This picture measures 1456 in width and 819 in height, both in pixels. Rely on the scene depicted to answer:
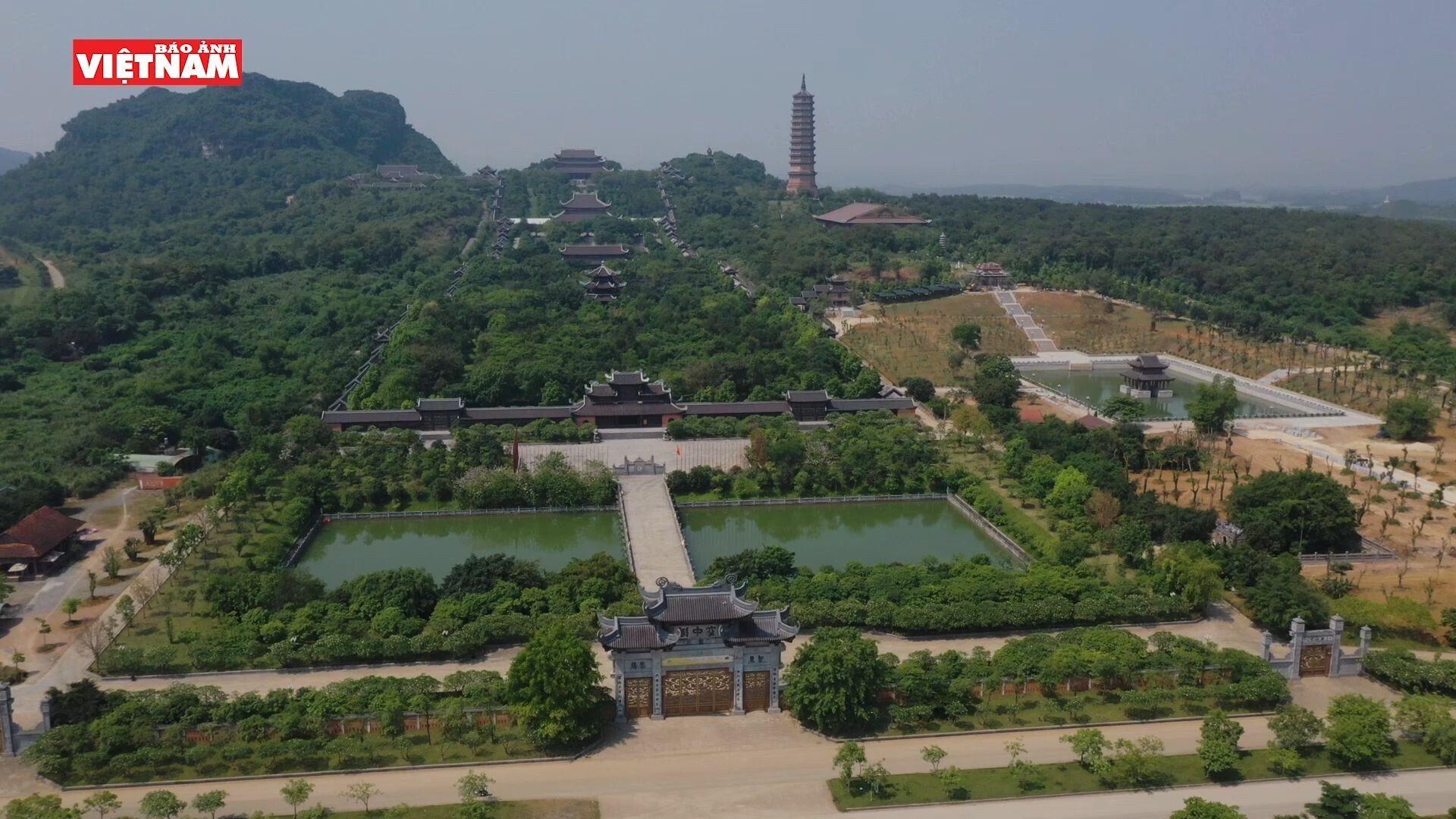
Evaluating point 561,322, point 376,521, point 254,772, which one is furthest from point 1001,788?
point 561,322

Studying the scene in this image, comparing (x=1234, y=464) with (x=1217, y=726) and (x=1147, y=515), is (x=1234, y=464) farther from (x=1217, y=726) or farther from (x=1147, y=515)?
(x=1217, y=726)

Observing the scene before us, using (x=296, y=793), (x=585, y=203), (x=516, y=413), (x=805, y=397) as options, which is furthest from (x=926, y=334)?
(x=296, y=793)

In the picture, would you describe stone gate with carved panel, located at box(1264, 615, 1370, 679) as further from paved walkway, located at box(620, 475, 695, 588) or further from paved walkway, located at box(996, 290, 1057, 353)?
paved walkway, located at box(996, 290, 1057, 353)

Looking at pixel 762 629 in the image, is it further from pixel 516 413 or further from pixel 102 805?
pixel 516 413

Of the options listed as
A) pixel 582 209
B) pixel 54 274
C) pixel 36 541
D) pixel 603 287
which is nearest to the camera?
pixel 36 541

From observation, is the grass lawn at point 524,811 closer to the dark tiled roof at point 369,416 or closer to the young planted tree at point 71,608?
the young planted tree at point 71,608
